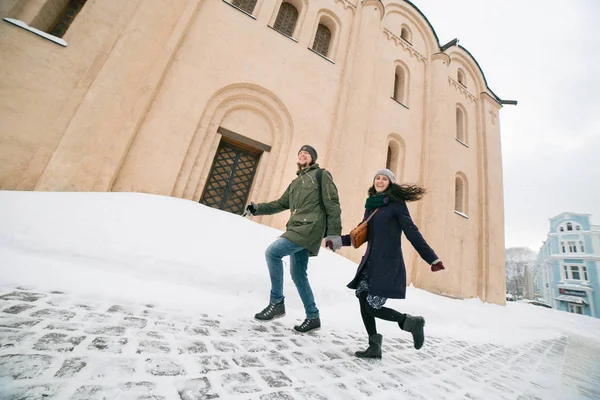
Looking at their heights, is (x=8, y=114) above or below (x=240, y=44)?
below

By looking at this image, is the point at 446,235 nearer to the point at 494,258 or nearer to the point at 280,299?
the point at 494,258

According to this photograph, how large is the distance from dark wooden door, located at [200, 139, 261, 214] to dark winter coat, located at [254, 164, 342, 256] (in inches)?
159

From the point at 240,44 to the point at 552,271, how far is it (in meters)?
42.4

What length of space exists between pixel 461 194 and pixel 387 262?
36.7ft

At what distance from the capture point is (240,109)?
6922 mm

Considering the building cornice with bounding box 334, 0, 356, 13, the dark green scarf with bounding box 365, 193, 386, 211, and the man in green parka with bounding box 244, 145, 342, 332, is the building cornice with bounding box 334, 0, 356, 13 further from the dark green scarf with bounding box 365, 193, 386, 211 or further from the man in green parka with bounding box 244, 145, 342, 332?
the dark green scarf with bounding box 365, 193, 386, 211

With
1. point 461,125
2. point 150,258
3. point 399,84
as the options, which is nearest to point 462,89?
point 461,125

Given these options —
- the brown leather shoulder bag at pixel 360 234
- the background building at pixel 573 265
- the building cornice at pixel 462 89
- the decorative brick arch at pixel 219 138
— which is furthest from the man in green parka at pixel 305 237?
the background building at pixel 573 265

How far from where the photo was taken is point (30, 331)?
1474 mm

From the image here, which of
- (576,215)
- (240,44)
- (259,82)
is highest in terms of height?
(576,215)

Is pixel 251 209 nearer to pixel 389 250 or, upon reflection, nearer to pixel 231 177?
pixel 389 250

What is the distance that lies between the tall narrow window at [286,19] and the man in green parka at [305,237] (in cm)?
792

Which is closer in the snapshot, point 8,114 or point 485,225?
point 8,114

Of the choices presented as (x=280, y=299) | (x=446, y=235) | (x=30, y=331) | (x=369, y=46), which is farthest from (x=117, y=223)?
(x=446, y=235)
